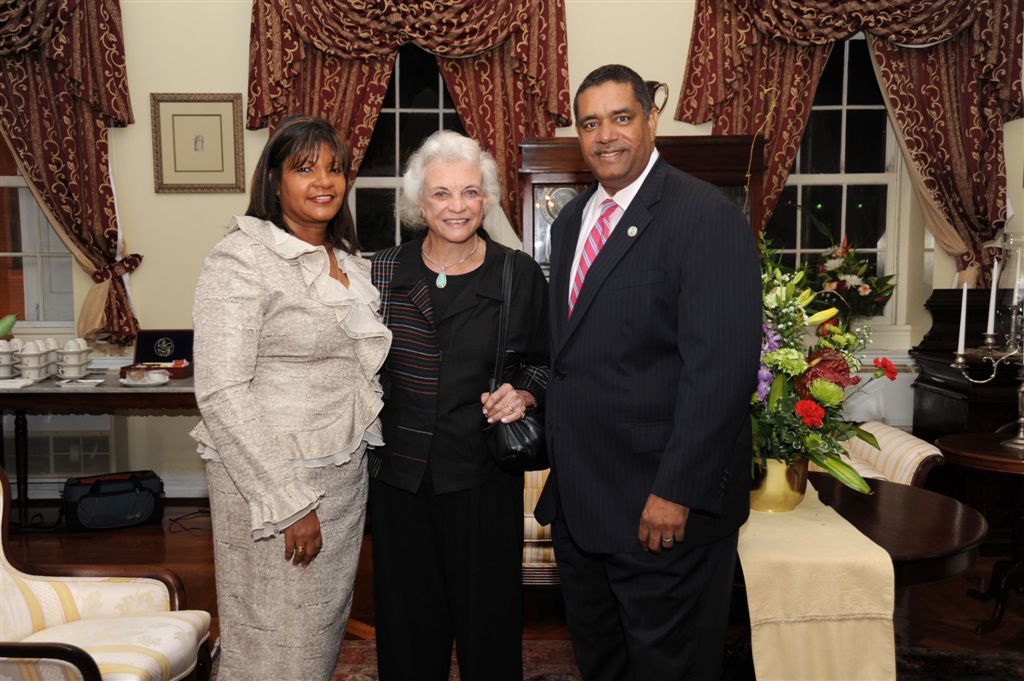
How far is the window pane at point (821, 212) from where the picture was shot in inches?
211

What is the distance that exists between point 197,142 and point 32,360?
62.1 inches

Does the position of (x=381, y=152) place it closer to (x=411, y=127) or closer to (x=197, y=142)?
(x=411, y=127)

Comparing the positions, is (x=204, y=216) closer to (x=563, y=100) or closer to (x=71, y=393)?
(x=71, y=393)

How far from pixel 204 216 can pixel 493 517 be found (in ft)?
12.5

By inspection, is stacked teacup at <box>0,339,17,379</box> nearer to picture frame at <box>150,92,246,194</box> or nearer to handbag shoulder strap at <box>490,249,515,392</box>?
picture frame at <box>150,92,246,194</box>

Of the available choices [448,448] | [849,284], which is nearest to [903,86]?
[849,284]

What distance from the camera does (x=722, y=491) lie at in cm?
172

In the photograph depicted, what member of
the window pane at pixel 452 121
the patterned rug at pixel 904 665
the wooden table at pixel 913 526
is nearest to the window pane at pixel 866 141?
the window pane at pixel 452 121

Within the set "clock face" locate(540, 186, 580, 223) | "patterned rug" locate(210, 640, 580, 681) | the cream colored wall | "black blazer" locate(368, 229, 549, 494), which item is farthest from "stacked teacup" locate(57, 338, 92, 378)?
"black blazer" locate(368, 229, 549, 494)

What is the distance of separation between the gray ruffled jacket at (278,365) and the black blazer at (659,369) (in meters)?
0.46

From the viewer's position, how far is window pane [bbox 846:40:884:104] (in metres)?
5.27

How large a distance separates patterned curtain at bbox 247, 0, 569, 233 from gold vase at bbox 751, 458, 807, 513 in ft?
9.31

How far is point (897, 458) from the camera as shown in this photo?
3.39m

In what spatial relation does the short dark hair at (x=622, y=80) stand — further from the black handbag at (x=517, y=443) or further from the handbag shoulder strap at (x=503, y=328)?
the black handbag at (x=517, y=443)
